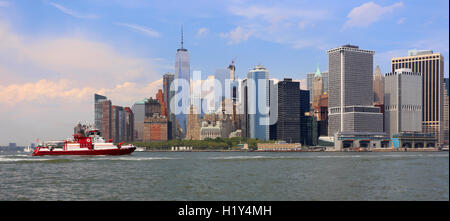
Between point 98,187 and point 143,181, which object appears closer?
point 98,187

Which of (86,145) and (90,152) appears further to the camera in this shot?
(86,145)

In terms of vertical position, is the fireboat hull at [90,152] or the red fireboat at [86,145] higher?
the red fireboat at [86,145]

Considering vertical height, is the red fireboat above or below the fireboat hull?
above

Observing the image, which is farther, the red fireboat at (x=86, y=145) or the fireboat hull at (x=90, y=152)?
the red fireboat at (x=86, y=145)

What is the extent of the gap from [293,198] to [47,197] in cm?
2273

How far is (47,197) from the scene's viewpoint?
4016cm

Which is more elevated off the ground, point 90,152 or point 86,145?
point 86,145

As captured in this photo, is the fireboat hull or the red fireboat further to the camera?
the red fireboat
